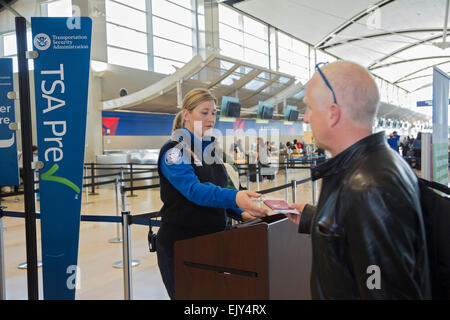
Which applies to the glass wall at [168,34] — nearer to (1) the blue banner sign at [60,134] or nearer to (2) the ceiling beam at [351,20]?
(2) the ceiling beam at [351,20]

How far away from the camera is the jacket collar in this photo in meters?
1.04

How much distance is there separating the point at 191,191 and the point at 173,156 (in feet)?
0.74

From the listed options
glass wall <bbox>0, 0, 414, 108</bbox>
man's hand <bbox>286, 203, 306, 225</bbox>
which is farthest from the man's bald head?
glass wall <bbox>0, 0, 414, 108</bbox>

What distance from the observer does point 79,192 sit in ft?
9.04

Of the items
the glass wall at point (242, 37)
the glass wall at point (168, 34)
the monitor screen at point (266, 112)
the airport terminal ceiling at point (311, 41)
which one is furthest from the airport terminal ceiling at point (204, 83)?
the glass wall at point (242, 37)

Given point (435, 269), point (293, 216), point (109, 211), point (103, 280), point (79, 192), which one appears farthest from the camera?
point (109, 211)

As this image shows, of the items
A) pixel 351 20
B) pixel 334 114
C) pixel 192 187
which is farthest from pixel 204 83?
pixel 334 114

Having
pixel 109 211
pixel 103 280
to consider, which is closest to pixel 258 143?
pixel 109 211

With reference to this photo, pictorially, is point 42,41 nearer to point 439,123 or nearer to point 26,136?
point 26,136

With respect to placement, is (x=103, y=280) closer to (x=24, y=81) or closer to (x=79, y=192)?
(x=79, y=192)

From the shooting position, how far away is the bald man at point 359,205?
88 centimetres

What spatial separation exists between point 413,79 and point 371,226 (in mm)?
54126

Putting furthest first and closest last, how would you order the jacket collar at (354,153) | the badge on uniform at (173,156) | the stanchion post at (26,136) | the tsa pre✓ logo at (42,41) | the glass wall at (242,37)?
the glass wall at (242,37)
the tsa pre✓ logo at (42,41)
the stanchion post at (26,136)
the badge on uniform at (173,156)
the jacket collar at (354,153)

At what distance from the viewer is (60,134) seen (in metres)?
2.70
